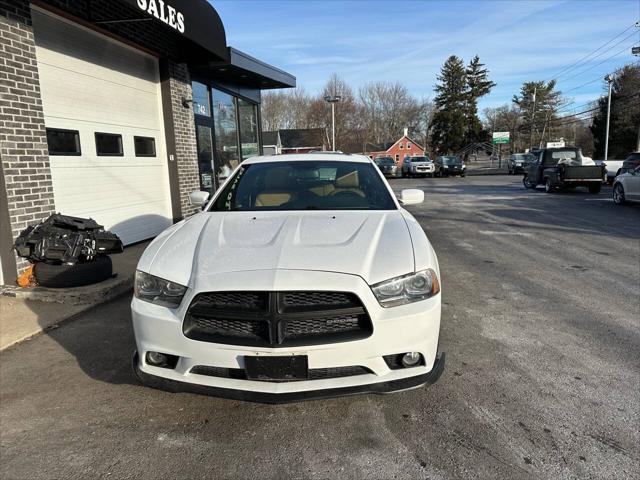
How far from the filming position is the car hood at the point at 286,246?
2580mm

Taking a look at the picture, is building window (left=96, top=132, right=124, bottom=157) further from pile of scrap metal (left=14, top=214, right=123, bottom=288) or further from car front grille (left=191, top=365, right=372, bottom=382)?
car front grille (left=191, top=365, right=372, bottom=382)

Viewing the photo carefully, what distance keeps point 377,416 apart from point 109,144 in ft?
22.7

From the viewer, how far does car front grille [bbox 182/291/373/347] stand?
2.42 meters

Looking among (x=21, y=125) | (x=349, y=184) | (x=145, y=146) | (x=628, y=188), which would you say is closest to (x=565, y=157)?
(x=628, y=188)

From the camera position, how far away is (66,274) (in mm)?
5109

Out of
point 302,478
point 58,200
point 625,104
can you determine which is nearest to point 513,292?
point 302,478

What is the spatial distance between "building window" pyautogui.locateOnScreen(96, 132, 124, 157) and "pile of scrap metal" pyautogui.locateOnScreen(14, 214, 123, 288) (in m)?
2.58

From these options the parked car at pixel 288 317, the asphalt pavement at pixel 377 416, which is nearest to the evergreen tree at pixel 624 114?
the asphalt pavement at pixel 377 416

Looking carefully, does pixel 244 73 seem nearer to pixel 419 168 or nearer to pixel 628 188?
pixel 628 188

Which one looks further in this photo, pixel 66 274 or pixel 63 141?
pixel 63 141

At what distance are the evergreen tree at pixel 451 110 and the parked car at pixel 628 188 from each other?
5848cm

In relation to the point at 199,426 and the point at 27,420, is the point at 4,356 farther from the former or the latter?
the point at 199,426

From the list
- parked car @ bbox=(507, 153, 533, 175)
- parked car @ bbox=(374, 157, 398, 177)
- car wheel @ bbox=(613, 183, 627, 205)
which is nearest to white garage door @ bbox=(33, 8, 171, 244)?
car wheel @ bbox=(613, 183, 627, 205)

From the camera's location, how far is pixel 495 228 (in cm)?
1047
